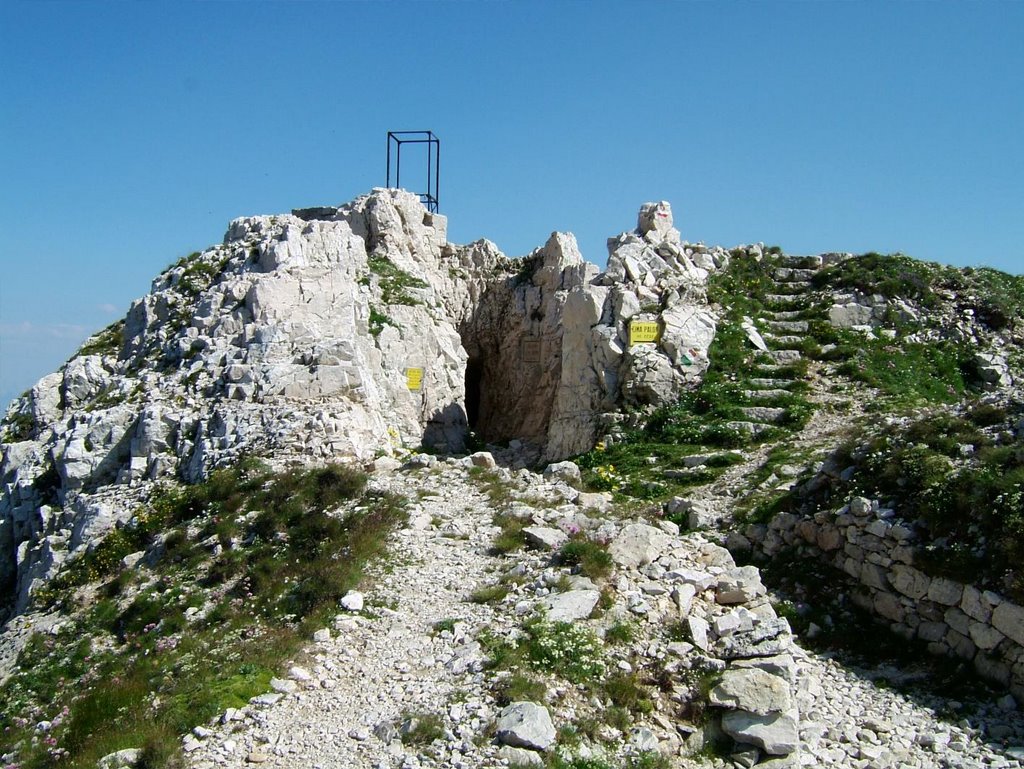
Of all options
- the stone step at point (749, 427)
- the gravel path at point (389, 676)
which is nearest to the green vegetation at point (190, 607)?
the gravel path at point (389, 676)

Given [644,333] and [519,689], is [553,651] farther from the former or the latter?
[644,333]

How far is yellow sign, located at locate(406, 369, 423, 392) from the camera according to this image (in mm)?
28469

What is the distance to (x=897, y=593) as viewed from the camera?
12.9 meters

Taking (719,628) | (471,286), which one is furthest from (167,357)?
(719,628)

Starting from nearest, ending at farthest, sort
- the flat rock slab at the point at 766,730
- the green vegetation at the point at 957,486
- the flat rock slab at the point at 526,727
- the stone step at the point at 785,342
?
1. the flat rock slab at the point at 526,727
2. the flat rock slab at the point at 766,730
3. the green vegetation at the point at 957,486
4. the stone step at the point at 785,342

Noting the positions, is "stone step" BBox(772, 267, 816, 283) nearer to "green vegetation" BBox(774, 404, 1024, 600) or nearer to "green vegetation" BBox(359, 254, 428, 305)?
"green vegetation" BBox(359, 254, 428, 305)

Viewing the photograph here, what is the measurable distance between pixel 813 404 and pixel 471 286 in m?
17.1

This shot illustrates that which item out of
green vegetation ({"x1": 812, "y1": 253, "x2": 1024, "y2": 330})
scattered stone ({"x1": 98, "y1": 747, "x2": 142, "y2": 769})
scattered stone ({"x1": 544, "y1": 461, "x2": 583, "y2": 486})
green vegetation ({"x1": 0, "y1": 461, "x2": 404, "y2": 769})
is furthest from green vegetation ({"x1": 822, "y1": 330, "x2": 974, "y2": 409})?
scattered stone ({"x1": 98, "y1": 747, "x2": 142, "y2": 769})

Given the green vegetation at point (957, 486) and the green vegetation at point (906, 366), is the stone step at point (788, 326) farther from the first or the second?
the green vegetation at point (957, 486)

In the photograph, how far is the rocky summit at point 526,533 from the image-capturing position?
392 inches

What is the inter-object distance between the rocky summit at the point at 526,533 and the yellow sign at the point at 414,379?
0.14 m

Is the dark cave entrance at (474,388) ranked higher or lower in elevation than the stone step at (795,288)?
lower

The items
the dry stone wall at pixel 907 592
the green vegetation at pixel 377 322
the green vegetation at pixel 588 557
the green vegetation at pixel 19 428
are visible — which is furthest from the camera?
the green vegetation at pixel 377 322

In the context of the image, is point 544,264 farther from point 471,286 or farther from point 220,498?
point 220,498
